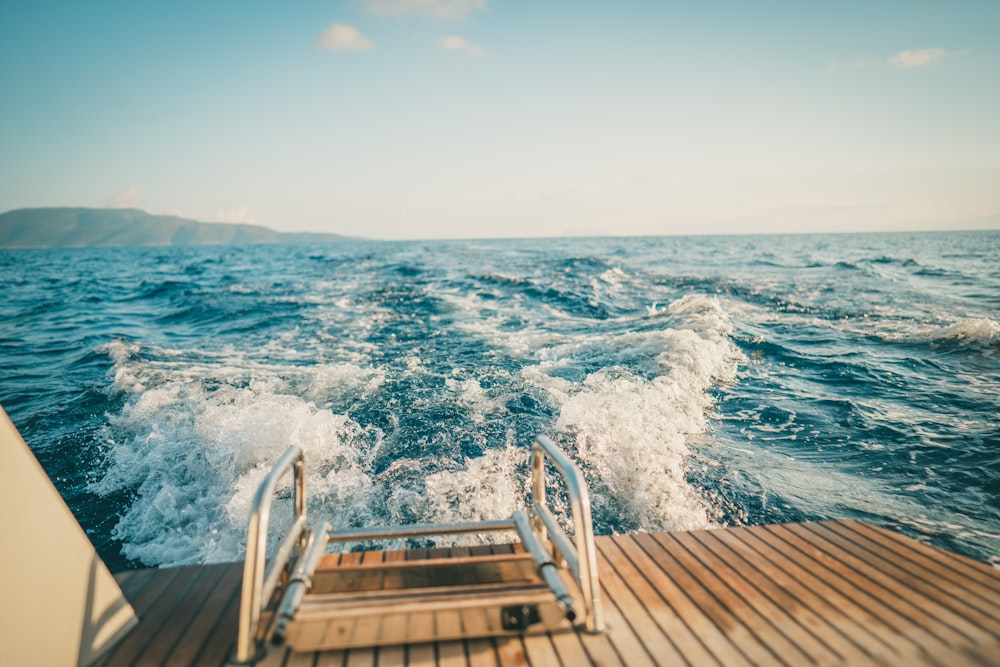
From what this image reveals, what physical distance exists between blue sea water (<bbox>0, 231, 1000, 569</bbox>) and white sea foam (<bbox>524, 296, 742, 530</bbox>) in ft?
0.14

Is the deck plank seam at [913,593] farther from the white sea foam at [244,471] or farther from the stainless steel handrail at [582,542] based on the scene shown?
the white sea foam at [244,471]

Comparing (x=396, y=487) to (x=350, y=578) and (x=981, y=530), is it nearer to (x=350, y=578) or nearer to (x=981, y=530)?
(x=350, y=578)

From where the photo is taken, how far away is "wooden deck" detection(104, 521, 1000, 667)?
2.47 m

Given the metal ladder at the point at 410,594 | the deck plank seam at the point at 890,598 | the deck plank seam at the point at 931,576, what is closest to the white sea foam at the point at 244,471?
the metal ladder at the point at 410,594

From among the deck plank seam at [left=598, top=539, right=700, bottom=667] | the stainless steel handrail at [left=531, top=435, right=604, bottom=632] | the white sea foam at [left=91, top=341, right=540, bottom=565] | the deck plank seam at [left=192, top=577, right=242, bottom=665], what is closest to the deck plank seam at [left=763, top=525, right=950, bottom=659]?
the deck plank seam at [left=598, top=539, right=700, bottom=667]

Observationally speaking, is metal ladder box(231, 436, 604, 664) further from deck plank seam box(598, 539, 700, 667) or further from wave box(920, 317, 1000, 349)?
wave box(920, 317, 1000, 349)

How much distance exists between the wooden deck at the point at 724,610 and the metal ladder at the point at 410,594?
12cm

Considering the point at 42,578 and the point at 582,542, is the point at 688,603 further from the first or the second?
the point at 42,578

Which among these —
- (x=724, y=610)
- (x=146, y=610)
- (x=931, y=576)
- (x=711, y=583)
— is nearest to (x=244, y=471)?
(x=146, y=610)

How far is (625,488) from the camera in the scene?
5684 mm

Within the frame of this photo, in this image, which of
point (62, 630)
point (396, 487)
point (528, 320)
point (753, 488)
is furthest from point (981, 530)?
point (528, 320)

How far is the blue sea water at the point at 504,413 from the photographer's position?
5383 mm

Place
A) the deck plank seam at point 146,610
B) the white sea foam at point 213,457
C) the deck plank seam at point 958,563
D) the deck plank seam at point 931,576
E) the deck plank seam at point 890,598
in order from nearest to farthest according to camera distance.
Result: the deck plank seam at point 146,610 → the deck plank seam at point 890,598 → the deck plank seam at point 931,576 → the deck plank seam at point 958,563 → the white sea foam at point 213,457

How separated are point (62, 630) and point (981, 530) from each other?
7.98m
